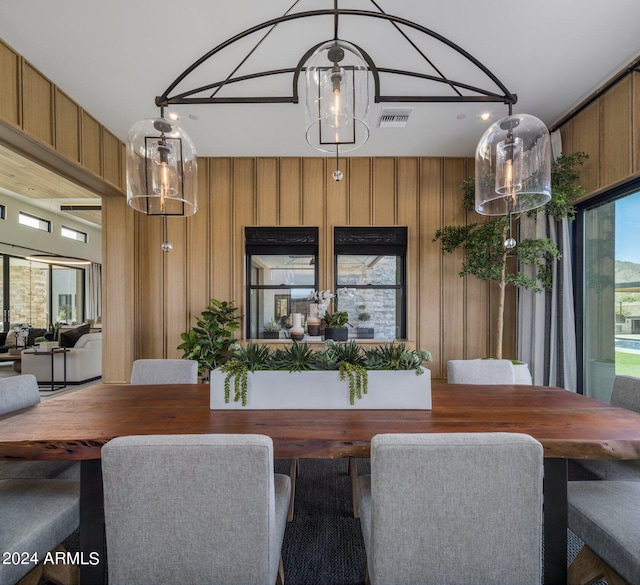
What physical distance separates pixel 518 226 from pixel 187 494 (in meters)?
4.20

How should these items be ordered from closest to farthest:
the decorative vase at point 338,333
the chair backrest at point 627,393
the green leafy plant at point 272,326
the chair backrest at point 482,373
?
the chair backrest at point 627,393
the chair backrest at point 482,373
the decorative vase at point 338,333
the green leafy plant at point 272,326

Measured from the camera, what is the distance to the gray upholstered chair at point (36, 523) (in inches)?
42.8

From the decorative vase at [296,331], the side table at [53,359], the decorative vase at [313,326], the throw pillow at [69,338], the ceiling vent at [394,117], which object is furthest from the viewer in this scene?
the throw pillow at [69,338]

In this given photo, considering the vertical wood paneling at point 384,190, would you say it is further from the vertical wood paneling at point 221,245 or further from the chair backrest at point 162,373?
the chair backrest at point 162,373

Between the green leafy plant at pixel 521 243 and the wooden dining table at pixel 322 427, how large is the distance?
5.95 ft

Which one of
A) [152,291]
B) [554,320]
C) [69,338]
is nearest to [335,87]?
[554,320]

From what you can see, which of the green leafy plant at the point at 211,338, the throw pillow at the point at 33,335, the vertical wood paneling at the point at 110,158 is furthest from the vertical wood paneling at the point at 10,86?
the throw pillow at the point at 33,335

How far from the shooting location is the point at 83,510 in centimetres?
123

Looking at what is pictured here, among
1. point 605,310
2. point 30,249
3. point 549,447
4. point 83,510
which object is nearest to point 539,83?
point 605,310

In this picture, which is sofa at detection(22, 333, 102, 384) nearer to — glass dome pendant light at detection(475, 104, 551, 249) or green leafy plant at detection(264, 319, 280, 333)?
green leafy plant at detection(264, 319, 280, 333)

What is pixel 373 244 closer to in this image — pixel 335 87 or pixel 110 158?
pixel 335 87

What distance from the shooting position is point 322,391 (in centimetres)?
162

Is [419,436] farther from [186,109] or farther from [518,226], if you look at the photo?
[518,226]

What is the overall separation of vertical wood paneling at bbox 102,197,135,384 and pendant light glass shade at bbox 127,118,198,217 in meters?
2.66
